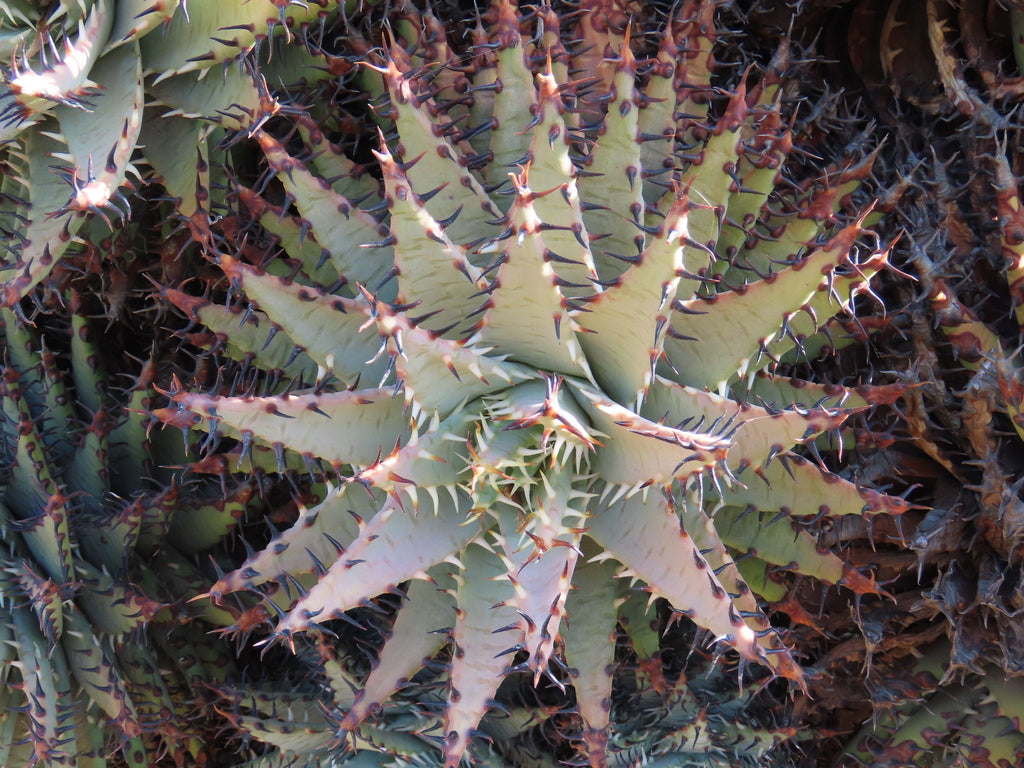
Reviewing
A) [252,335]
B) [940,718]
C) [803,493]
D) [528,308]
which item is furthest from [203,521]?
[940,718]

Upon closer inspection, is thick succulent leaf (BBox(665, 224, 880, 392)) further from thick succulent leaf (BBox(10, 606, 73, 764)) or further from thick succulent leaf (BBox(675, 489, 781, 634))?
thick succulent leaf (BBox(10, 606, 73, 764))

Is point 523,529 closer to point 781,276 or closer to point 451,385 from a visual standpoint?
point 451,385

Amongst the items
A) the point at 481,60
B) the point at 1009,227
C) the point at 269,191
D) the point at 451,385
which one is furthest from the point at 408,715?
the point at 1009,227

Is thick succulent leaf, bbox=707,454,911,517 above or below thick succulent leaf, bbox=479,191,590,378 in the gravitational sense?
below

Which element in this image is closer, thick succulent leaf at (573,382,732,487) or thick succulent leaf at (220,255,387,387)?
thick succulent leaf at (573,382,732,487)

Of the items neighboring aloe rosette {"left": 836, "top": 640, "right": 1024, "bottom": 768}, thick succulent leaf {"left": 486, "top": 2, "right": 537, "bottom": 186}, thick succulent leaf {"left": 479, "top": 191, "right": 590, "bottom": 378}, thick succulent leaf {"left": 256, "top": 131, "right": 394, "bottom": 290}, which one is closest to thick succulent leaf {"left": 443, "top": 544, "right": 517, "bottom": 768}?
thick succulent leaf {"left": 479, "top": 191, "right": 590, "bottom": 378}

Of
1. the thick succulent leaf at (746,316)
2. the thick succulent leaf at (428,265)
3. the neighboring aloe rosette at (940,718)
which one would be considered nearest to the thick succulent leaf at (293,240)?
the thick succulent leaf at (428,265)

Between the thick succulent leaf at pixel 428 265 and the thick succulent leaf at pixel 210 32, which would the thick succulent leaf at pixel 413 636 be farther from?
the thick succulent leaf at pixel 210 32
